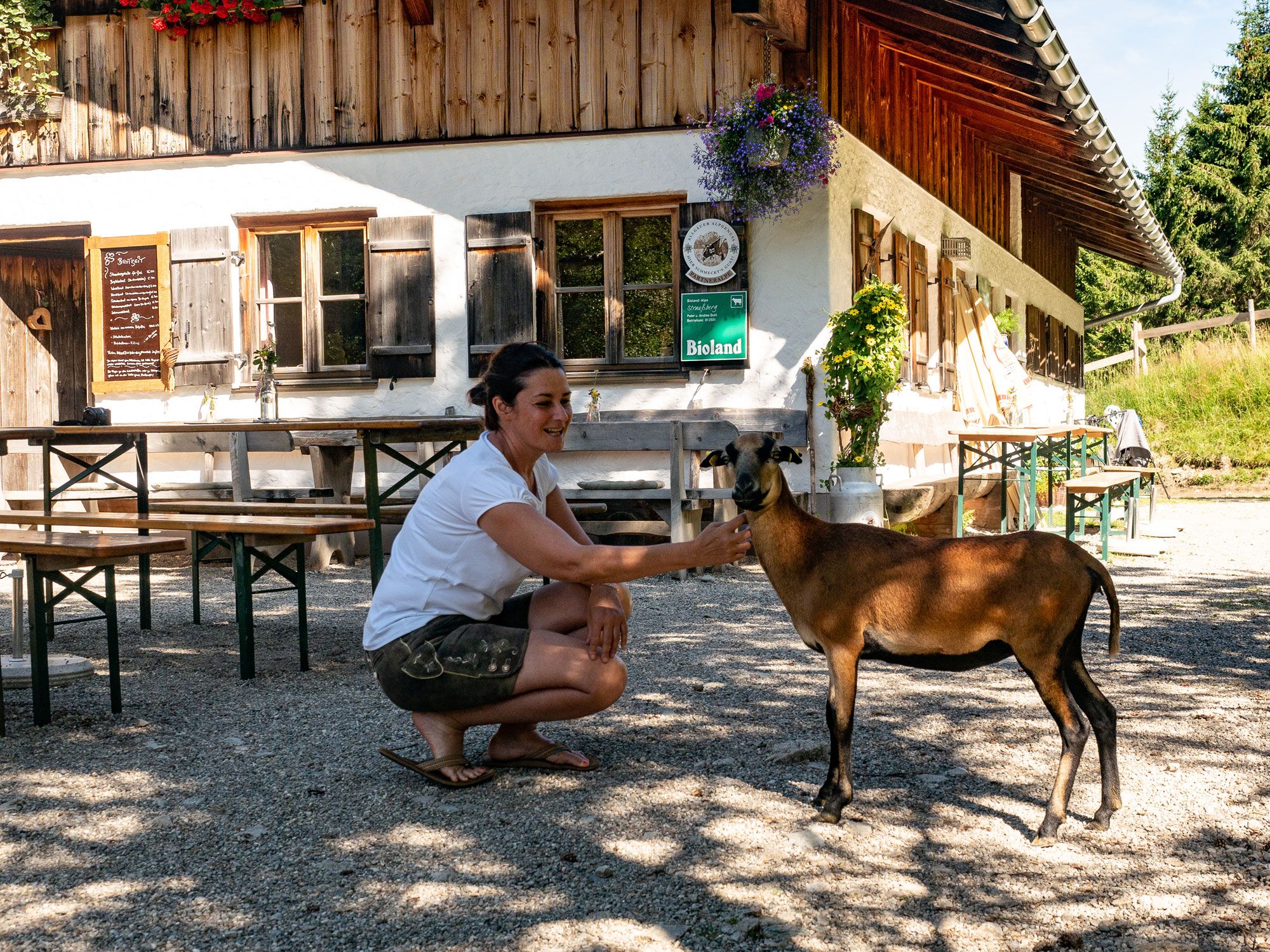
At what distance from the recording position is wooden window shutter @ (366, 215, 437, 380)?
10805mm

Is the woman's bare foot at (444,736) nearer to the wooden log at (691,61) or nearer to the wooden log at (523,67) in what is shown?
the wooden log at (691,61)

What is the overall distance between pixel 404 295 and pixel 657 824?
807cm

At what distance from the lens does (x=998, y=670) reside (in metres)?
5.79

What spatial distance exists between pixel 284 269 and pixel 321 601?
4398mm

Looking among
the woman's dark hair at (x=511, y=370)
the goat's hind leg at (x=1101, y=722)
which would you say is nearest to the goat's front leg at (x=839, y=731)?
the goat's hind leg at (x=1101, y=722)

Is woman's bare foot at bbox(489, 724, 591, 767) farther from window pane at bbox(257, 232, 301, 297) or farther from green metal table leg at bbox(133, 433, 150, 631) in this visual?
Result: window pane at bbox(257, 232, 301, 297)

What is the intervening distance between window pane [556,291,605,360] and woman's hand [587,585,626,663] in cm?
703

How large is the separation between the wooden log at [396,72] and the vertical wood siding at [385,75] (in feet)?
0.04

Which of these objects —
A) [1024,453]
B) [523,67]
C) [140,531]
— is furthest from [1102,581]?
[523,67]

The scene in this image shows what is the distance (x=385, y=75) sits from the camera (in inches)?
430

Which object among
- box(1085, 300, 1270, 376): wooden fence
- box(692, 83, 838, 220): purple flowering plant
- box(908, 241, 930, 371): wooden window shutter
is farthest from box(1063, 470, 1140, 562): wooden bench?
box(1085, 300, 1270, 376): wooden fence

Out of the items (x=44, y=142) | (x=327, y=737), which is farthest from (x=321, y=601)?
(x=44, y=142)

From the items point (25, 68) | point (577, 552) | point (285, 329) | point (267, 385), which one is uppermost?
point (25, 68)

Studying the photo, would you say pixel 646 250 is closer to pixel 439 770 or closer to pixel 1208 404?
pixel 439 770
